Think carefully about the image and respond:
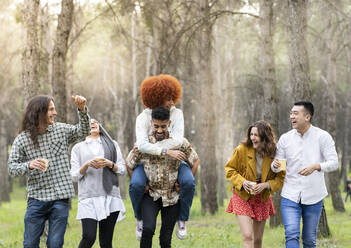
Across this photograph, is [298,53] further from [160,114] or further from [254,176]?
[160,114]

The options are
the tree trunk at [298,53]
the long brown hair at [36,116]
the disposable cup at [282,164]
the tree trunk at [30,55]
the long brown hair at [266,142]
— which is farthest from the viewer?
the tree trunk at [30,55]

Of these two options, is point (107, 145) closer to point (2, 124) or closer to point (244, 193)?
point (244, 193)

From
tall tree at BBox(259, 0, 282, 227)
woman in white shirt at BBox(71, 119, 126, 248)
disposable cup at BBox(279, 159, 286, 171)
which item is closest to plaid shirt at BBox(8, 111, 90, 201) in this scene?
woman in white shirt at BBox(71, 119, 126, 248)

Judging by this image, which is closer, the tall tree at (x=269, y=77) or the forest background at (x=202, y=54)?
the forest background at (x=202, y=54)

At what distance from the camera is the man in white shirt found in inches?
264

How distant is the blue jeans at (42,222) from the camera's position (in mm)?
5992

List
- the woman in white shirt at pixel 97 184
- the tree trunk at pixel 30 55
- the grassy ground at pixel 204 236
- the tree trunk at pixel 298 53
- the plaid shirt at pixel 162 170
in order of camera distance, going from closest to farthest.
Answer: the plaid shirt at pixel 162 170 → the woman in white shirt at pixel 97 184 → the grassy ground at pixel 204 236 → the tree trunk at pixel 298 53 → the tree trunk at pixel 30 55

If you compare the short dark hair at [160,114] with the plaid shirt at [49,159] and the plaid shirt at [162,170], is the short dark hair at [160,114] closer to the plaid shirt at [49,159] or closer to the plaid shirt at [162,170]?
the plaid shirt at [162,170]

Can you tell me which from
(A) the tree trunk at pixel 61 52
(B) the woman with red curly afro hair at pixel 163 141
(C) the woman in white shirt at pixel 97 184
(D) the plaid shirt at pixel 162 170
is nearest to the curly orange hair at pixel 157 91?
(B) the woman with red curly afro hair at pixel 163 141

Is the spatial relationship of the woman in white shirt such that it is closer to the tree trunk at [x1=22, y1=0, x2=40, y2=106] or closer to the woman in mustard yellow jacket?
the woman in mustard yellow jacket

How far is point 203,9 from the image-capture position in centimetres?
1733

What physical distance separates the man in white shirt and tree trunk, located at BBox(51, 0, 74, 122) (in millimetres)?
7608

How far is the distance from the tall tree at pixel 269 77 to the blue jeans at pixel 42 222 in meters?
7.55

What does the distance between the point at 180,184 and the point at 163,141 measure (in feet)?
1.82
